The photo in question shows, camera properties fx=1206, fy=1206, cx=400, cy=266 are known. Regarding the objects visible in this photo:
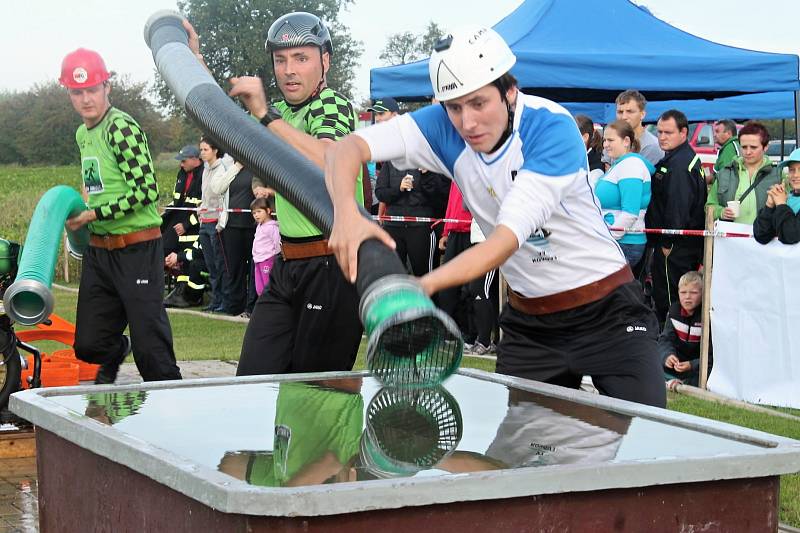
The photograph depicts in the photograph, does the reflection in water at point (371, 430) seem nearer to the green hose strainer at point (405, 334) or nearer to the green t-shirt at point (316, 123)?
the green hose strainer at point (405, 334)

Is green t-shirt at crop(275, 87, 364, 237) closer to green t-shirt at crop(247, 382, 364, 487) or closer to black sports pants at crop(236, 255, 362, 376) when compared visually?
black sports pants at crop(236, 255, 362, 376)

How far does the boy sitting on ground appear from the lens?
30.8 ft

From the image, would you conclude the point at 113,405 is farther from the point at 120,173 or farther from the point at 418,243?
the point at 418,243

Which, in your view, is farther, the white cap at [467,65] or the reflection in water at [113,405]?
the white cap at [467,65]

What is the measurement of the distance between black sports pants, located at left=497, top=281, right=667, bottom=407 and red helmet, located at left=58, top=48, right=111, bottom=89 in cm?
400

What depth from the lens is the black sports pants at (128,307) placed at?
7453 millimetres

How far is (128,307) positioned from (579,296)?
3.77m

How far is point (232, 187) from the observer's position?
1534cm

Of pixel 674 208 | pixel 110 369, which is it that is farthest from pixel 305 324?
pixel 674 208

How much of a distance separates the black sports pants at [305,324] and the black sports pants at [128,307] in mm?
1956

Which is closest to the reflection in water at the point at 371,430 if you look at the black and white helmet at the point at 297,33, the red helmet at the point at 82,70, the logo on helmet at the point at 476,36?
the logo on helmet at the point at 476,36

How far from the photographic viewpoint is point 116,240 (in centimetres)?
755

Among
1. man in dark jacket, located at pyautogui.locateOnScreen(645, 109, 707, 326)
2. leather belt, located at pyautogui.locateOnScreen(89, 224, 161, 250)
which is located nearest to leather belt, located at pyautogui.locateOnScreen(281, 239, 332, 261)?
leather belt, located at pyautogui.locateOnScreen(89, 224, 161, 250)

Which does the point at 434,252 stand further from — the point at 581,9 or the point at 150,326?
the point at 150,326
